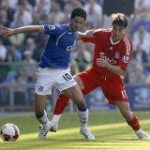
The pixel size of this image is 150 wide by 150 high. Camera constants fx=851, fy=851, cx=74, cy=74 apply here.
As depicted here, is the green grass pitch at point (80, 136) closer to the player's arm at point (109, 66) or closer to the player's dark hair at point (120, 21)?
the player's arm at point (109, 66)

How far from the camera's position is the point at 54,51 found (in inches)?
591

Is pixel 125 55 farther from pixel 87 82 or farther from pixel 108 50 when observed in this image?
pixel 87 82

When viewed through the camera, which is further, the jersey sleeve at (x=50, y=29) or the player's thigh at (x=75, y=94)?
the player's thigh at (x=75, y=94)

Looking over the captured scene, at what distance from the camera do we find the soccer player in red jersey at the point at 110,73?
50.1 feet

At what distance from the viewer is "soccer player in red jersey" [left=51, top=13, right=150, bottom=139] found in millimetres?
15258

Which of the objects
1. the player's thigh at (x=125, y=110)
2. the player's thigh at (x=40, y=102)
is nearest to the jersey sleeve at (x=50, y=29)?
the player's thigh at (x=40, y=102)

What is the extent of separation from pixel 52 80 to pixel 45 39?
13.2 m

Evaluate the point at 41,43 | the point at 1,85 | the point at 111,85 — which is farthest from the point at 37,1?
the point at 111,85

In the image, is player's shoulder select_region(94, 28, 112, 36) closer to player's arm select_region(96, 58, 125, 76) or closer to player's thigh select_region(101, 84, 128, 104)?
player's arm select_region(96, 58, 125, 76)

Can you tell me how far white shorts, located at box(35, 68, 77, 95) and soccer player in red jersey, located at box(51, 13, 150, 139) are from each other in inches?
21.7

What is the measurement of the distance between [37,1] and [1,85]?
4.88m

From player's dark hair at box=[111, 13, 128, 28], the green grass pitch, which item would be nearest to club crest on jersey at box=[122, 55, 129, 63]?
player's dark hair at box=[111, 13, 128, 28]

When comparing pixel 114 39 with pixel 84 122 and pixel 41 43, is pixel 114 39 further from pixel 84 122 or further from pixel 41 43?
pixel 41 43

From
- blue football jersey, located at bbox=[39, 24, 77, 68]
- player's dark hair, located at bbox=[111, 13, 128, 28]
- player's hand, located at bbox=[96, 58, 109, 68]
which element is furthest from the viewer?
player's hand, located at bbox=[96, 58, 109, 68]
